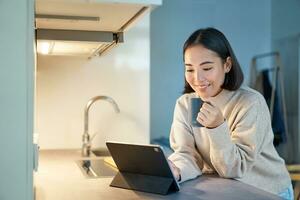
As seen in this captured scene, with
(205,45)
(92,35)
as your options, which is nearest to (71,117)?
(92,35)

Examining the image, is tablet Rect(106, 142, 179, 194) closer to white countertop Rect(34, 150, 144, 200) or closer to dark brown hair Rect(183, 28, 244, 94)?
white countertop Rect(34, 150, 144, 200)

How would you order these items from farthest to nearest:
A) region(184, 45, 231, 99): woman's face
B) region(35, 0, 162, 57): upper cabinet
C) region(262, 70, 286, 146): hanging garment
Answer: region(262, 70, 286, 146): hanging garment
region(184, 45, 231, 99): woman's face
region(35, 0, 162, 57): upper cabinet

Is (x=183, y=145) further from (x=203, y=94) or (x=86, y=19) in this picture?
(x=86, y=19)

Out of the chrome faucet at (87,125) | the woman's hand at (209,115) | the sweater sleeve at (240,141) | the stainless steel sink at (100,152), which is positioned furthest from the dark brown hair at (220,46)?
the stainless steel sink at (100,152)

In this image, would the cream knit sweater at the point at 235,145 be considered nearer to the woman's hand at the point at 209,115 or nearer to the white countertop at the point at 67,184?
the woman's hand at the point at 209,115

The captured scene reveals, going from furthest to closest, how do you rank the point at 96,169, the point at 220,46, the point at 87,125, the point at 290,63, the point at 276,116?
the point at 290,63 → the point at 276,116 → the point at 87,125 → the point at 96,169 → the point at 220,46

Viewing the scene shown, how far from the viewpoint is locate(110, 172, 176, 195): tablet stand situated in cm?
108

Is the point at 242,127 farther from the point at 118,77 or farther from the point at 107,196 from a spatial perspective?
the point at 118,77

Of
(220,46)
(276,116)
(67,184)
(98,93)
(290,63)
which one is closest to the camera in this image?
(67,184)

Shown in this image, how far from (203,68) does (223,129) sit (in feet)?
0.78

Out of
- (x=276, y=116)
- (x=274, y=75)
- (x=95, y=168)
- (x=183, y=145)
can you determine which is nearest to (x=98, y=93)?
(x=95, y=168)

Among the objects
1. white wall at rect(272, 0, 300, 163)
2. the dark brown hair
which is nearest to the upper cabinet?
the dark brown hair

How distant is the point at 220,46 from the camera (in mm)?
1314

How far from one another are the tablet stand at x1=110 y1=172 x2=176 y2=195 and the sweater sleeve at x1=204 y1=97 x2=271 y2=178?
0.59 ft
